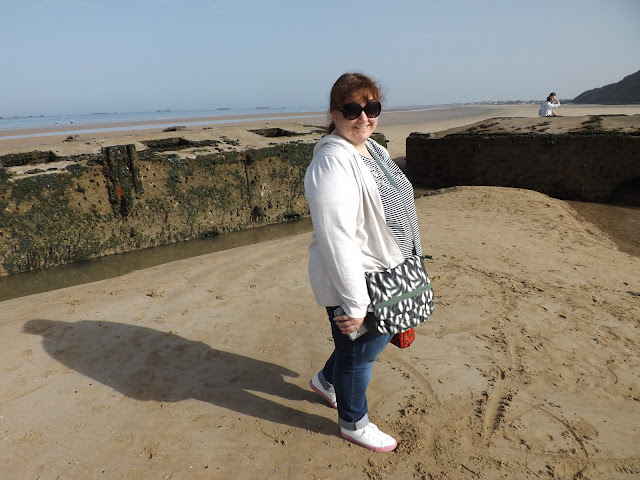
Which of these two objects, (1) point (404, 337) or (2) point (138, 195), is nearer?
(1) point (404, 337)

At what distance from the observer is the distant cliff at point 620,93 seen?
161 ft

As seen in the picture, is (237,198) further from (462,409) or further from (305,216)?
(462,409)

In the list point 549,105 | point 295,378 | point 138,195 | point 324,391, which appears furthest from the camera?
point 549,105

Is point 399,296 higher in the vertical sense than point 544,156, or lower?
higher

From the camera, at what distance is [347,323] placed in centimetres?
182

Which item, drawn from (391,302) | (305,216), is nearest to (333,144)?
(391,302)

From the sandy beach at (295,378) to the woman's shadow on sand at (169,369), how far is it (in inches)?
0.5

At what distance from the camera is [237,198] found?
6090 mm

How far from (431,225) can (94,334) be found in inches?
157

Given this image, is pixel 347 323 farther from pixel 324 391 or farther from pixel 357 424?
pixel 324 391

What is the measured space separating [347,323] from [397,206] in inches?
21.5

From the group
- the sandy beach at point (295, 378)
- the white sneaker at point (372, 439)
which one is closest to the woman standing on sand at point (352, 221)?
the white sneaker at point (372, 439)

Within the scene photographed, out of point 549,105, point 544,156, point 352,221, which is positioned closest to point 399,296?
point 352,221

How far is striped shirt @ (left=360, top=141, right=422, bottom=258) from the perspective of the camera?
193cm
